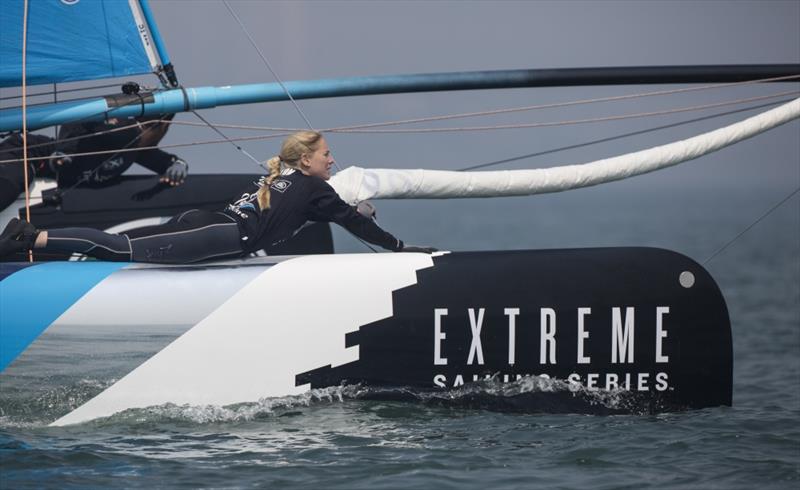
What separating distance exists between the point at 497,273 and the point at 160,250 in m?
1.39

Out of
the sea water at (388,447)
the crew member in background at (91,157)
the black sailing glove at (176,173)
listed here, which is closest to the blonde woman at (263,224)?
the sea water at (388,447)

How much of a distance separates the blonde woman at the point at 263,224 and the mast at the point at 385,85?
1.18m

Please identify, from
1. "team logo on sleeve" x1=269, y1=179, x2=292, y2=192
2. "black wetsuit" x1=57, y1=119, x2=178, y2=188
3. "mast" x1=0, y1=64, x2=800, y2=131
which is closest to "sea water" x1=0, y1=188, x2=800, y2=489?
"team logo on sleeve" x1=269, y1=179, x2=292, y2=192

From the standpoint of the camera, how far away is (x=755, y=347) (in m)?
11.1

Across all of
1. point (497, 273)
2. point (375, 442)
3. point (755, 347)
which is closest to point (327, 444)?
point (375, 442)

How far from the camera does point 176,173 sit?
25.1 ft

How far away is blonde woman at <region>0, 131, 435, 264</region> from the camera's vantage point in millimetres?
5422

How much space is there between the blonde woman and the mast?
3.87ft

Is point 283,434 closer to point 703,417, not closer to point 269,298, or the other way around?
point 269,298

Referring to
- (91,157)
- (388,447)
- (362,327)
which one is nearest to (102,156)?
(91,157)

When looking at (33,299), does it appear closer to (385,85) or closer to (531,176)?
(531,176)

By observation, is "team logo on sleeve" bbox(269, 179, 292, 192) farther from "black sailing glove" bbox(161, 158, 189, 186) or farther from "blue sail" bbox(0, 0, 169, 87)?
"black sailing glove" bbox(161, 158, 189, 186)

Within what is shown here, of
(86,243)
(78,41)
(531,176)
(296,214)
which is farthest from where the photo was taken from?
(78,41)

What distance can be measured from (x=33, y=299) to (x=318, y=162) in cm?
128
